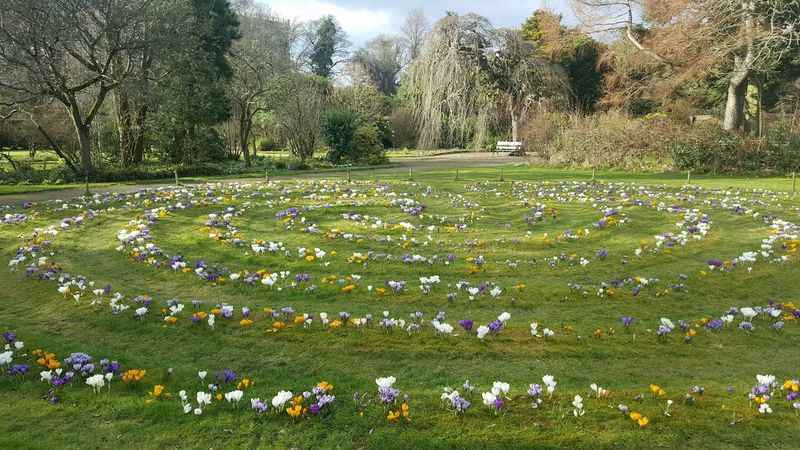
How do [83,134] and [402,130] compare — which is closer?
[83,134]

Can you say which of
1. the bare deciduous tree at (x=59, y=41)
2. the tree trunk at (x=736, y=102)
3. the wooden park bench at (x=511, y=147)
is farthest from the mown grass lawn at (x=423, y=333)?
the wooden park bench at (x=511, y=147)

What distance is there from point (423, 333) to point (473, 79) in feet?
98.6

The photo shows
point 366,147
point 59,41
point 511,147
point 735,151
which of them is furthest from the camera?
point 511,147

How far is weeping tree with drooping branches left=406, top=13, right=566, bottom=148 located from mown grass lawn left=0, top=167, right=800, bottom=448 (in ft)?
73.8

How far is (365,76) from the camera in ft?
224

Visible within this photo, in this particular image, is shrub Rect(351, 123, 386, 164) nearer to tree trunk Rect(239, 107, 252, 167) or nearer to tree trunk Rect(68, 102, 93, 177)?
tree trunk Rect(239, 107, 252, 167)

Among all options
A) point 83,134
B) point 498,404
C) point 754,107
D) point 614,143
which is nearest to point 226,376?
point 498,404

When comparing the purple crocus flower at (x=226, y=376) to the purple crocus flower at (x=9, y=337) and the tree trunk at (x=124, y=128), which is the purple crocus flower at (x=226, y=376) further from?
the tree trunk at (x=124, y=128)

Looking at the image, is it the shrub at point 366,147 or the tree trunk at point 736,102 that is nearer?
the tree trunk at point 736,102

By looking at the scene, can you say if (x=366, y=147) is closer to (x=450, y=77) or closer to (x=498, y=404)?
(x=450, y=77)

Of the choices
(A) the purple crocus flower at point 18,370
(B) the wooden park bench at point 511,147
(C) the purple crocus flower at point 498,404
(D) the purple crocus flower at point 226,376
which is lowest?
(C) the purple crocus flower at point 498,404

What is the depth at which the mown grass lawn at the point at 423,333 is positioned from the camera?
13.0 ft

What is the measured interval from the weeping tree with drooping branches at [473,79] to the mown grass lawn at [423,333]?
2251 cm

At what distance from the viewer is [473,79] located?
3359 cm
